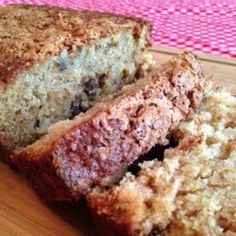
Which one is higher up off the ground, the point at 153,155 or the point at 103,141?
the point at 103,141

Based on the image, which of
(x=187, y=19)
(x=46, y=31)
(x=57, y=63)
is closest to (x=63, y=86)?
(x=57, y=63)

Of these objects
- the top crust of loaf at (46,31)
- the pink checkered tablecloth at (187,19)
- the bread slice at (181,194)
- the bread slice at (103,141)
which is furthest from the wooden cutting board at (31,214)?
the pink checkered tablecloth at (187,19)

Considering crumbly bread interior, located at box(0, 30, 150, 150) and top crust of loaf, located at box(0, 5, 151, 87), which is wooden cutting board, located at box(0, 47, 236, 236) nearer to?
crumbly bread interior, located at box(0, 30, 150, 150)

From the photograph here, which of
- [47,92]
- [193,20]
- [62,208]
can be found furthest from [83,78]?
[193,20]

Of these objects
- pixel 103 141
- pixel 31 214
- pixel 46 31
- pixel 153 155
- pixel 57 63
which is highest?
pixel 46 31

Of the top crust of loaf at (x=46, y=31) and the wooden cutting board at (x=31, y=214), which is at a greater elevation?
the top crust of loaf at (x=46, y=31)

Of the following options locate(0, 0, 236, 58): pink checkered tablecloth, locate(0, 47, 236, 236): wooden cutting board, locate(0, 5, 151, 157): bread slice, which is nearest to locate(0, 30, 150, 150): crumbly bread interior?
locate(0, 5, 151, 157): bread slice

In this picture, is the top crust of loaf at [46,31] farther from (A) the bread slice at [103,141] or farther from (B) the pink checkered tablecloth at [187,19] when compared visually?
(B) the pink checkered tablecloth at [187,19]

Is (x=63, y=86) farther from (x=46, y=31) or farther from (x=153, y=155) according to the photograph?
(x=153, y=155)
